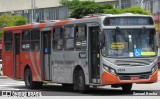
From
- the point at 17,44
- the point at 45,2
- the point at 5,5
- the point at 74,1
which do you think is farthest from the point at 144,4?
the point at 17,44

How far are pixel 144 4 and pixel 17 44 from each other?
167 ft

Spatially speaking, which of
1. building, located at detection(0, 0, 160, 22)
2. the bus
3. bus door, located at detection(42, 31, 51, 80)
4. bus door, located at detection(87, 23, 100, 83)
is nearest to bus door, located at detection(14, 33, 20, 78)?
bus door, located at detection(42, 31, 51, 80)

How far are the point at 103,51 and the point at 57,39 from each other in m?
3.80

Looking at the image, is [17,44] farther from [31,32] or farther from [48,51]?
[48,51]

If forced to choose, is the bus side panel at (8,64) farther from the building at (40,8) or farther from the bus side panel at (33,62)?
the building at (40,8)

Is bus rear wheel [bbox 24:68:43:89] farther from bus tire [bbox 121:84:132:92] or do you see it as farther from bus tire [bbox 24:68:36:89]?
bus tire [bbox 121:84:132:92]

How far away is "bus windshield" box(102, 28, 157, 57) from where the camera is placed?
64.7 ft

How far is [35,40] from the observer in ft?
82.3

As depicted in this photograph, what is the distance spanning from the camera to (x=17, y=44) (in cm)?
2697

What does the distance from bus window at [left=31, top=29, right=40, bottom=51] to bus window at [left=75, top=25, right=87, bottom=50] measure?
12.4ft

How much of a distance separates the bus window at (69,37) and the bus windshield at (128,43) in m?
2.45

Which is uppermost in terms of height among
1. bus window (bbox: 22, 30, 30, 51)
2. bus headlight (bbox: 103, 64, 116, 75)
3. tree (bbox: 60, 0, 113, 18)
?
tree (bbox: 60, 0, 113, 18)

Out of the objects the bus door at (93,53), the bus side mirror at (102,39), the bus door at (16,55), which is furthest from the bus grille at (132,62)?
the bus door at (16,55)

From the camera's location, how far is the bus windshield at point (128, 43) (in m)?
19.7
